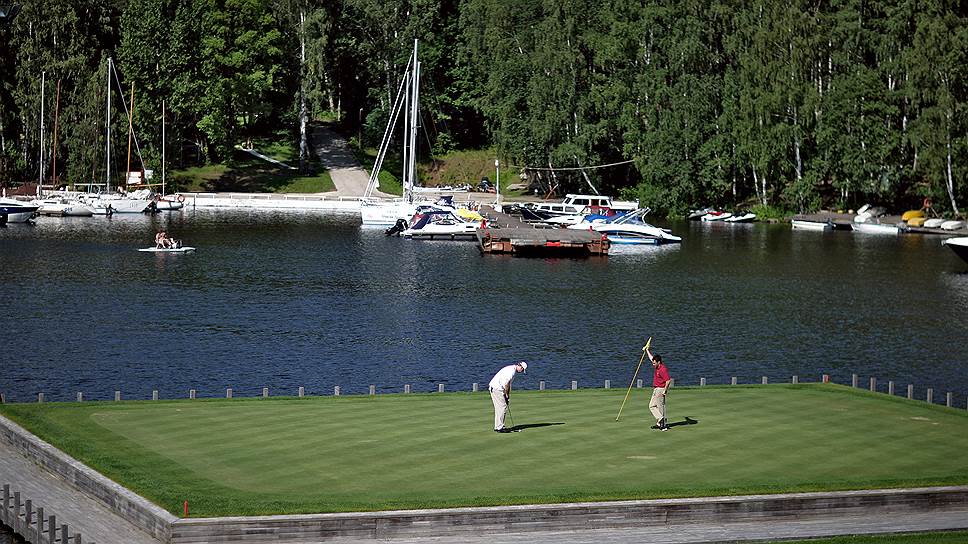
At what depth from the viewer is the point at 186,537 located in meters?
30.6

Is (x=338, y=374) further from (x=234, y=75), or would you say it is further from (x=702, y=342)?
(x=234, y=75)

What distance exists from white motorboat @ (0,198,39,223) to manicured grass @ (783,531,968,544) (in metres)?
120

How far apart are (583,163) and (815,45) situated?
31.3 m

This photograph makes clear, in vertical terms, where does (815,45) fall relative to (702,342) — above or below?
above

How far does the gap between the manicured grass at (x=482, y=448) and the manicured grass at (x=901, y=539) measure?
2.80m

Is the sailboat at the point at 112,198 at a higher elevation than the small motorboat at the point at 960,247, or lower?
higher

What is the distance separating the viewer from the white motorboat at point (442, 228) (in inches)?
5207

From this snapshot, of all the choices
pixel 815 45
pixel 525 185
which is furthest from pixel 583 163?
pixel 815 45

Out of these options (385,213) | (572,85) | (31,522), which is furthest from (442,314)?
(572,85)

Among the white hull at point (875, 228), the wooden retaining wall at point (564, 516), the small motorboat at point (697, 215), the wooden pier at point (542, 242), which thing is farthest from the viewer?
the small motorboat at point (697, 215)

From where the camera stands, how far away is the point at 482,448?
38.1 m

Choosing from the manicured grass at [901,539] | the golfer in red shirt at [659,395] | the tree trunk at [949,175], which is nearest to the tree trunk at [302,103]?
the tree trunk at [949,175]

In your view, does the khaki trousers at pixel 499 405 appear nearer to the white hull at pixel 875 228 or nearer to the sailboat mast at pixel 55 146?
the white hull at pixel 875 228

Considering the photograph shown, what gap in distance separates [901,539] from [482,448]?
38.0 ft
